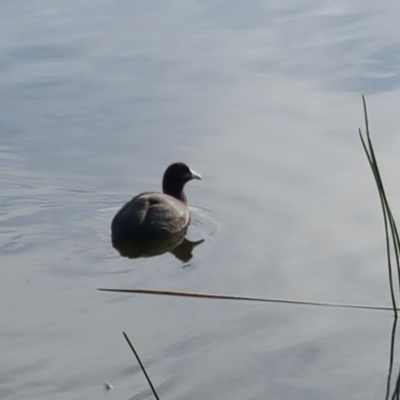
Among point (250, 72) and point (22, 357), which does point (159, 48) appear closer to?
point (250, 72)

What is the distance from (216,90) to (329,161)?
2731 mm

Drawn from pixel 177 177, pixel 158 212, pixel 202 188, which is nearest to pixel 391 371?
pixel 158 212

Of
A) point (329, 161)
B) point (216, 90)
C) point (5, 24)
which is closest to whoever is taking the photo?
point (329, 161)

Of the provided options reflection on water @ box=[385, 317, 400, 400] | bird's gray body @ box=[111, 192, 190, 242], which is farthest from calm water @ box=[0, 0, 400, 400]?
bird's gray body @ box=[111, 192, 190, 242]

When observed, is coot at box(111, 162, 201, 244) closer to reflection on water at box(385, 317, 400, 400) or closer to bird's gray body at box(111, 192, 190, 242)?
bird's gray body at box(111, 192, 190, 242)

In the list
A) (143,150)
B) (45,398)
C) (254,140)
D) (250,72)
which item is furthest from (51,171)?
(45,398)

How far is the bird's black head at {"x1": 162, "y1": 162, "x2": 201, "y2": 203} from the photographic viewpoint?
11.6 metres

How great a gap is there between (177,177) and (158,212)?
587 mm

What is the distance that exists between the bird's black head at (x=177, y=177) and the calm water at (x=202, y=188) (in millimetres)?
281

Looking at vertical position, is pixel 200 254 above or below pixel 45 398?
below

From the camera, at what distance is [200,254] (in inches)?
412

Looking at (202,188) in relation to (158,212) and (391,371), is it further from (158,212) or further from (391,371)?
(391,371)

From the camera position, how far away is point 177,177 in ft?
38.4

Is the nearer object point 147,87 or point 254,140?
point 254,140
